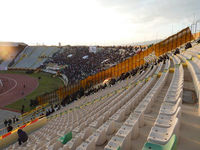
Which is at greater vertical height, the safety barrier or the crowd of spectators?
the crowd of spectators

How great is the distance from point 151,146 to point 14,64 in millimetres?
70248

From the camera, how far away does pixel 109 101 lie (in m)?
8.78

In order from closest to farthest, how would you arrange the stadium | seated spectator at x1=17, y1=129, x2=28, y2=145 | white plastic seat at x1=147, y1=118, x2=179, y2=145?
white plastic seat at x1=147, y1=118, x2=179, y2=145, the stadium, seated spectator at x1=17, y1=129, x2=28, y2=145

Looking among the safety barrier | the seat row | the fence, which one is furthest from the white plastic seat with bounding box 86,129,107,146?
the fence

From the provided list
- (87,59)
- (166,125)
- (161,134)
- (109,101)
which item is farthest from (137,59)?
(87,59)

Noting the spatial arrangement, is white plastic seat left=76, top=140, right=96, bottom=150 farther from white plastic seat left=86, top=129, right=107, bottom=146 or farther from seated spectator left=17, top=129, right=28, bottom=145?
seated spectator left=17, top=129, right=28, bottom=145

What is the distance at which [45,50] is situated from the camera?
2549 inches

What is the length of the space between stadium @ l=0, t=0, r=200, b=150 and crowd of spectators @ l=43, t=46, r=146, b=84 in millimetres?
502

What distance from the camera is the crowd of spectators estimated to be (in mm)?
35344

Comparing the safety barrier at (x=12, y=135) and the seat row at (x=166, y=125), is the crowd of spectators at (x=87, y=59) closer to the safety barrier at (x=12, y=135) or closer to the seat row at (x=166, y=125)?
the safety barrier at (x=12, y=135)

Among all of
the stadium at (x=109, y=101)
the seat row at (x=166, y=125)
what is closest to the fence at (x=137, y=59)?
the stadium at (x=109, y=101)

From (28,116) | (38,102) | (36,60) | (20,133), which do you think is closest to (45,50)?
(36,60)

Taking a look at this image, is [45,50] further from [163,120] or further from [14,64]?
[163,120]

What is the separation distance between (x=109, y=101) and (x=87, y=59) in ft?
124
